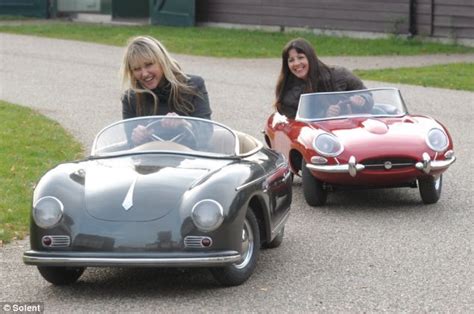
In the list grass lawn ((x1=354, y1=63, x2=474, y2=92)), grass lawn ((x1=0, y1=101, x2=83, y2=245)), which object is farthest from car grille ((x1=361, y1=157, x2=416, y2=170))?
grass lawn ((x1=354, y1=63, x2=474, y2=92))

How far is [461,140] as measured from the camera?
515 inches

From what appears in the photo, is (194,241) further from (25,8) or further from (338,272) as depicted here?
(25,8)

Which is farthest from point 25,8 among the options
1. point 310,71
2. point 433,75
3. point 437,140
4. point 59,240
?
point 59,240

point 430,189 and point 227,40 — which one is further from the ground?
point 430,189

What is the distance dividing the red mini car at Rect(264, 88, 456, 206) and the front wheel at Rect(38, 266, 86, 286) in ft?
9.13

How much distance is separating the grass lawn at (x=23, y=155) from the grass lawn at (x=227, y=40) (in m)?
8.38

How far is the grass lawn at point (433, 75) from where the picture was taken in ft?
61.0

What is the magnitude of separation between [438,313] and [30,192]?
4506 mm

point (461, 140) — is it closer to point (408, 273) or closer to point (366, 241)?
point (366, 241)

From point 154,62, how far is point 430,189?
2592 millimetres

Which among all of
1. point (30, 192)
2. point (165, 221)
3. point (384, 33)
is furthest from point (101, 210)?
point (384, 33)

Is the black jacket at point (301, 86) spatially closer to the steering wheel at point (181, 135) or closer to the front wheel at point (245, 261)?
the steering wheel at point (181, 135)

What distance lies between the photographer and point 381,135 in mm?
9391

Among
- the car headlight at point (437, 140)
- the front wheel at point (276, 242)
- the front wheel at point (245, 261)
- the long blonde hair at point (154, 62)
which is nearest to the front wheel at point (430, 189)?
the car headlight at point (437, 140)
